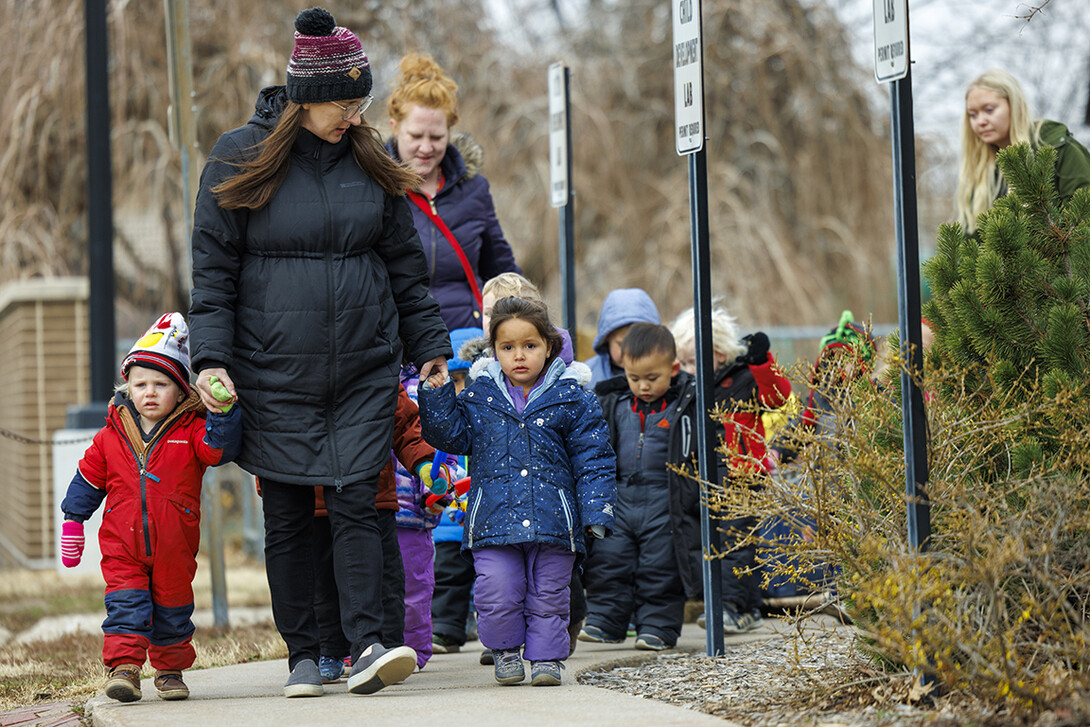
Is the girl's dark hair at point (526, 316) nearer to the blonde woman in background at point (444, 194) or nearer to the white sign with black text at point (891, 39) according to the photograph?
the blonde woman in background at point (444, 194)

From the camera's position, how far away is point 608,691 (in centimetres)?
443

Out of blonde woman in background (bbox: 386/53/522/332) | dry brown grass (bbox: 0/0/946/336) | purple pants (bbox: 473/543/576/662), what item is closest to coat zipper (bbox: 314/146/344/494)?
purple pants (bbox: 473/543/576/662)

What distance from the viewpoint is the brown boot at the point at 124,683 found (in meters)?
4.40

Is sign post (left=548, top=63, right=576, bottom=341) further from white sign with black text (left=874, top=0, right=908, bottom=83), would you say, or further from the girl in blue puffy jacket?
white sign with black text (left=874, top=0, right=908, bottom=83)

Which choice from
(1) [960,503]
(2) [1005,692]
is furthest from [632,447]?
(2) [1005,692]

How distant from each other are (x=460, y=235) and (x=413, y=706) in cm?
261

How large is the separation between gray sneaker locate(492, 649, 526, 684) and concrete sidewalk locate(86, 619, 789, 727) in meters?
0.04

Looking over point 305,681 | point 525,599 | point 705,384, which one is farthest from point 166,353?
point 705,384

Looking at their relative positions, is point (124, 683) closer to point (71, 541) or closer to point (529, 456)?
point (71, 541)

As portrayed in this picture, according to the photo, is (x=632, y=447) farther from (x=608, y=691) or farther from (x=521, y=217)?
(x=521, y=217)

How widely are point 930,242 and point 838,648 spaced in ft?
52.1

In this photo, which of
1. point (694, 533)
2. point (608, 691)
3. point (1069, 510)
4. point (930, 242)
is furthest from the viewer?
point (930, 242)

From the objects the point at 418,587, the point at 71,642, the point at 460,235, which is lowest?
the point at 71,642

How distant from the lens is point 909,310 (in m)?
3.88
